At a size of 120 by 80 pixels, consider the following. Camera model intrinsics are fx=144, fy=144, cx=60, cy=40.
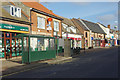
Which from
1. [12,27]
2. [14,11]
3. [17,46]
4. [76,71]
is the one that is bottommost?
[76,71]

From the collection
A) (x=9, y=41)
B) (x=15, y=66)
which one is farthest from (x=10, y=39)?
(x=15, y=66)

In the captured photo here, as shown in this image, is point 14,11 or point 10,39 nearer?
point 10,39

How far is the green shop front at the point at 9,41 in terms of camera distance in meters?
15.2

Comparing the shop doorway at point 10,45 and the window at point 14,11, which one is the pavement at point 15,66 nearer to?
the shop doorway at point 10,45

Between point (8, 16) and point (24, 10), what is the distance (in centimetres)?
421

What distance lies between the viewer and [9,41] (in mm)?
16016

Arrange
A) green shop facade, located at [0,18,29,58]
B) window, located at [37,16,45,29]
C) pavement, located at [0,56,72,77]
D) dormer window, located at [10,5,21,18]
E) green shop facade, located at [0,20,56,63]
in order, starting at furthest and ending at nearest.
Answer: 1. window, located at [37,16,45,29]
2. dormer window, located at [10,5,21,18]
3. green shop facade, located at [0,18,29,58]
4. green shop facade, located at [0,20,56,63]
5. pavement, located at [0,56,72,77]

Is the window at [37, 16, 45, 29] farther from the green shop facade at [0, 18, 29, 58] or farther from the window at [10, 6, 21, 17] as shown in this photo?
the window at [10, 6, 21, 17]

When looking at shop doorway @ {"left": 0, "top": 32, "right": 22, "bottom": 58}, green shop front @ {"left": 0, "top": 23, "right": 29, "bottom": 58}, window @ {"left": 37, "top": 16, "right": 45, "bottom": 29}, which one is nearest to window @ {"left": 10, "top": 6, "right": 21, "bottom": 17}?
green shop front @ {"left": 0, "top": 23, "right": 29, "bottom": 58}

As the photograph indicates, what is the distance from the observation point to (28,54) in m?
12.5

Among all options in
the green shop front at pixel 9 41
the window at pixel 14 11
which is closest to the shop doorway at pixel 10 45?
the green shop front at pixel 9 41

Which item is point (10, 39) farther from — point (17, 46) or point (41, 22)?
point (41, 22)

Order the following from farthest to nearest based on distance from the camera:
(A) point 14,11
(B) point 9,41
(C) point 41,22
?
1. (C) point 41,22
2. (A) point 14,11
3. (B) point 9,41

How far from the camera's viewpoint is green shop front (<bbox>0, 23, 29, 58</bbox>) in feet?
49.7
